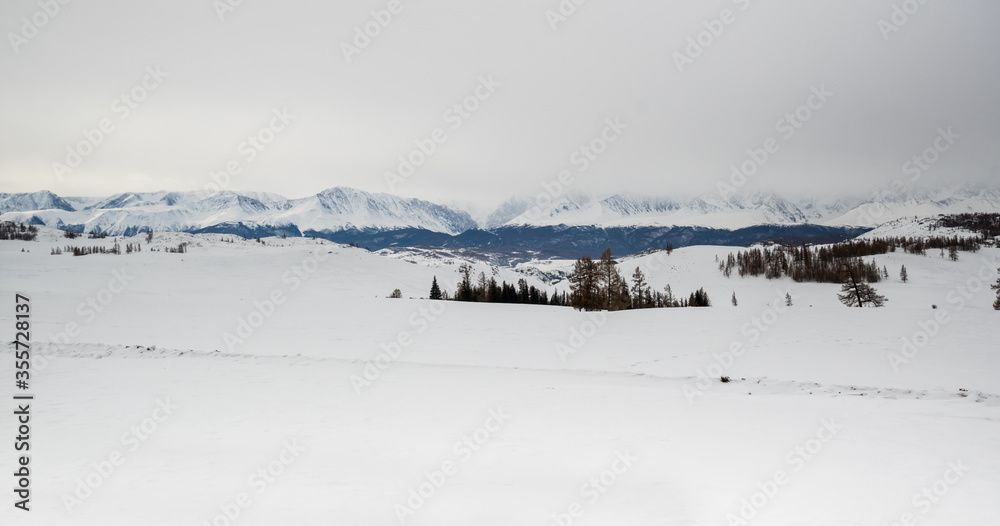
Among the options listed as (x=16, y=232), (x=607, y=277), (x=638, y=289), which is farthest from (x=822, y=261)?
(x=16, y=232)

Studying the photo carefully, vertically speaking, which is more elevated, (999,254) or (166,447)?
(999,254)

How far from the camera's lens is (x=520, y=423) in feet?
34.8

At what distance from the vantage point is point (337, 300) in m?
40.3

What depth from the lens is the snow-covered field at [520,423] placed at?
6.94 meters

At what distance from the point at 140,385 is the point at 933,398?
22753mm

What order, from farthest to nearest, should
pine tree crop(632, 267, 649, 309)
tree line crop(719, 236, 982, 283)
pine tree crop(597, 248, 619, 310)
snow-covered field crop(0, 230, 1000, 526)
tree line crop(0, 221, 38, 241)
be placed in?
tree line crop(0, 221, 38, 241)
tree line crop(719, 236, 982, 283)
pine tree crop(632, 267, 649, 309)
pine tree crop(597, 248, 619, 310)
snow-covered field crop(0, 230, 1000, 526)

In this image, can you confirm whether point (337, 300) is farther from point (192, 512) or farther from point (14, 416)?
point (192, 512)

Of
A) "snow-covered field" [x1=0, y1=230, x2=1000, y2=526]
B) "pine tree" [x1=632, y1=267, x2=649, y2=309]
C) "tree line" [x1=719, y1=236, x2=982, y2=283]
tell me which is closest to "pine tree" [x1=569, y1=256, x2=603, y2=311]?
"snow-covered field" [x1=0, y1=230, x2=1000, y2=526]

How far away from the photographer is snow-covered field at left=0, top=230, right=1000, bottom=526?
Answer: 6.94 metres

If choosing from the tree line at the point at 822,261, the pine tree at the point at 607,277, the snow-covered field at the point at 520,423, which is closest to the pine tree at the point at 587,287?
the pine tree at the point at 607,277

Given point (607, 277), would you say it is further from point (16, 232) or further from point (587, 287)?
point (16, 232)

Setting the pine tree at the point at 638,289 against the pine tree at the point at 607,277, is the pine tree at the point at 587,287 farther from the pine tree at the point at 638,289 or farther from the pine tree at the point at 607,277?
the pine tree at the point at 638,289

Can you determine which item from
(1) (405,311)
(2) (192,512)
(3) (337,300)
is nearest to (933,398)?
(2) (192,512)

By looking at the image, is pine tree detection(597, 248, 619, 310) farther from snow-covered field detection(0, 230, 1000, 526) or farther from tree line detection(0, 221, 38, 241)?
tree line detection(0, 221, 38, 241)
